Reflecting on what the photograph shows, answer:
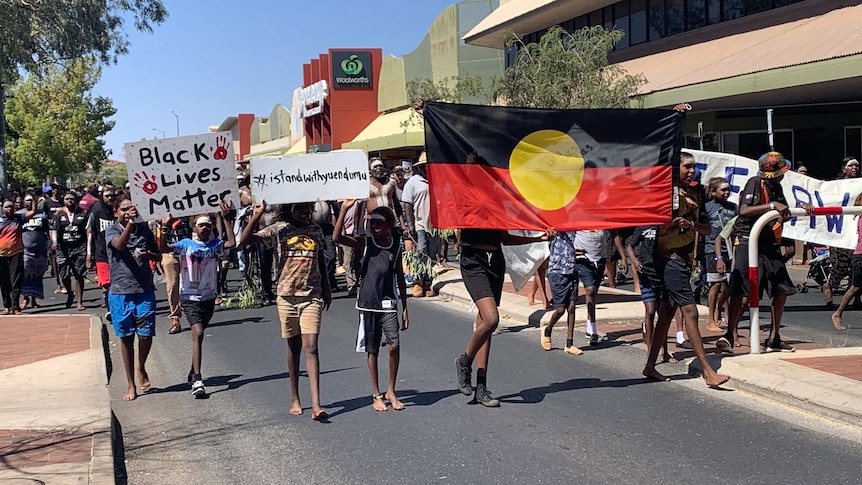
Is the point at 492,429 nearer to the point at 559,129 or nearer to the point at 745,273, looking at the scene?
the point at 559,129

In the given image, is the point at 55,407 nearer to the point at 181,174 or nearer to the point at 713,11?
the point at 181,174

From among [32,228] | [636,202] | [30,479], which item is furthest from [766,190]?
[32,228]

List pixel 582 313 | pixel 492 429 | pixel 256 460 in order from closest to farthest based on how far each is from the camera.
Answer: pixel 256 460 < pixel 492 429 < pixel 582 313

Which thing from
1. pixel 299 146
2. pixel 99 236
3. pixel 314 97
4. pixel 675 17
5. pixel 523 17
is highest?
pixel 314 97

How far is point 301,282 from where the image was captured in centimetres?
693

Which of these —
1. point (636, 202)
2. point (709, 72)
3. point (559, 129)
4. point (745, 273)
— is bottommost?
point (745, 273)

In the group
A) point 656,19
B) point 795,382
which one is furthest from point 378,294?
point 656,19

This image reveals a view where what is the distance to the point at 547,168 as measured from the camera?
25.6 feet

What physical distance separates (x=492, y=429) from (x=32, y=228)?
11165mm

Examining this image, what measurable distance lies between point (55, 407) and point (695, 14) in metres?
20.3

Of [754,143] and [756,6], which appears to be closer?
[754,143]

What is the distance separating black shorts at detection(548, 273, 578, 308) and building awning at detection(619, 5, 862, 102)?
776 centimetres

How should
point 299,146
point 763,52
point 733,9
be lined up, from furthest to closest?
point 299,146
point 733,9
point 763,52

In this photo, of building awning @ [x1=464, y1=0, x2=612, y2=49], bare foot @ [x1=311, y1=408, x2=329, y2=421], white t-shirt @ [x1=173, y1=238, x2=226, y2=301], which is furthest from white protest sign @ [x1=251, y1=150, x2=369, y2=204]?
building awning @ [x1=464, y1=0, x2=612, y2=49]
